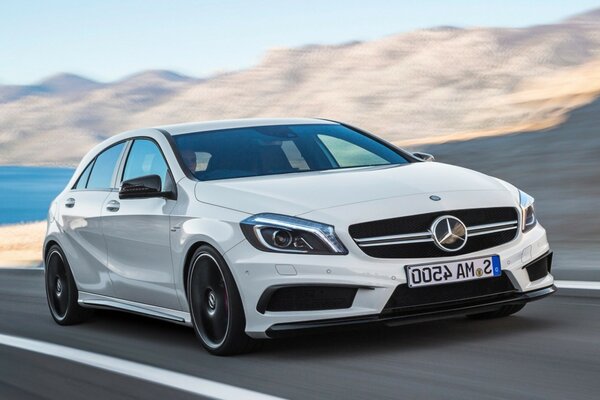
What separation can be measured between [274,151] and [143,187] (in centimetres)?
86

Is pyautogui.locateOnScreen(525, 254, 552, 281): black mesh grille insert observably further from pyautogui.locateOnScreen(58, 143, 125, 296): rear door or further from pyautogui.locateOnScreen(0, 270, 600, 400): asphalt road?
pyautogui.locateOnScreen(58, 143, 125, 296): rear door

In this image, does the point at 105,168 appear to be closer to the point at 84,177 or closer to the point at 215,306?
the point at 84,177

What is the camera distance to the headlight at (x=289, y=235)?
5.87 metres

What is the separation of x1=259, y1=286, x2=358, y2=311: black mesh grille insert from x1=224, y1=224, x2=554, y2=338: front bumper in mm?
25

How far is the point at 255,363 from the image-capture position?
19.9 ft

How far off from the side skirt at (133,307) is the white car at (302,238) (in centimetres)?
2

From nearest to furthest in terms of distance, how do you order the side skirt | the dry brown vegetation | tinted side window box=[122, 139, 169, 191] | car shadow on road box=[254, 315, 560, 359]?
1. car shadow on road box=[254, 315, 560, 359]
2. the side skirt
3. tinted side window box=[122, 139, 169, 191]
4. the dry brown vegetation

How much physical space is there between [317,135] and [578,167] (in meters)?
10.3

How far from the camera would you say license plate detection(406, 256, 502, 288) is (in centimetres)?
586

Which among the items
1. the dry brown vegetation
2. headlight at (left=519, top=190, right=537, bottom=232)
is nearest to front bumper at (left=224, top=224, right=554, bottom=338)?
headlight at (left=519, top=190, right=537, bottom=232)

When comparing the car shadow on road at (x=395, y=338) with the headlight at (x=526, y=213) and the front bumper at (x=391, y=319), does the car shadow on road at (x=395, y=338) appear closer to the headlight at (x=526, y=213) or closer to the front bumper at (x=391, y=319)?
the front bumper at (x=391, y=319)

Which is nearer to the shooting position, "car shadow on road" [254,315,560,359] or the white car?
the white car

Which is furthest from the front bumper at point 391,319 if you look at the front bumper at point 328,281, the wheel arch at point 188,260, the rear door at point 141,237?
the rear door at point 141,237

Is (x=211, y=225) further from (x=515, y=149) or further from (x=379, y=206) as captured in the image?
(x=515, y=149)
